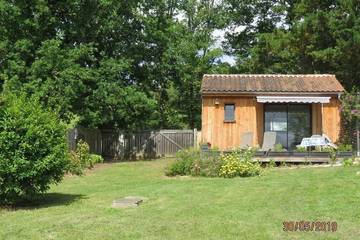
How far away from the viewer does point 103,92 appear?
25.7m

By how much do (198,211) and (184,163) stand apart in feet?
25.5

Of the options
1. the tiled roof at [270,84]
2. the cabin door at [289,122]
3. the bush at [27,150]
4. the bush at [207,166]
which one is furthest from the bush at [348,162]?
the bush at [27,150]

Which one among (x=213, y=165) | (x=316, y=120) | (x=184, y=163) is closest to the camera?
(x=213, y=165)

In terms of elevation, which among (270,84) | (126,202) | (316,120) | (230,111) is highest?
(270,84)

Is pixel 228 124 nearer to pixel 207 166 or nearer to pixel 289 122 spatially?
pixel 289 122

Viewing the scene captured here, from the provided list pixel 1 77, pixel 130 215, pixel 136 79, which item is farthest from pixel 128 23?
pixel 130 215

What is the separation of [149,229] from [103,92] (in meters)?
18.2

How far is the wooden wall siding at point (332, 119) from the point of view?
74.4ft

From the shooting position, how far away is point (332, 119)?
2277cm

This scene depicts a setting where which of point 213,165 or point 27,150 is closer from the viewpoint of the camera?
point 27,150

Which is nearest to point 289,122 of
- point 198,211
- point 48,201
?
point 48,201

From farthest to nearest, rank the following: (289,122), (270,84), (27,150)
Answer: (270,84)
(289,122)
(27,150)

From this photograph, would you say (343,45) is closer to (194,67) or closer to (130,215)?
(194,67)

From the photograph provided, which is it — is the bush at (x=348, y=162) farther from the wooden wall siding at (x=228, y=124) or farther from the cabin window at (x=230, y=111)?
the cabin window at (x=230, y=111)
